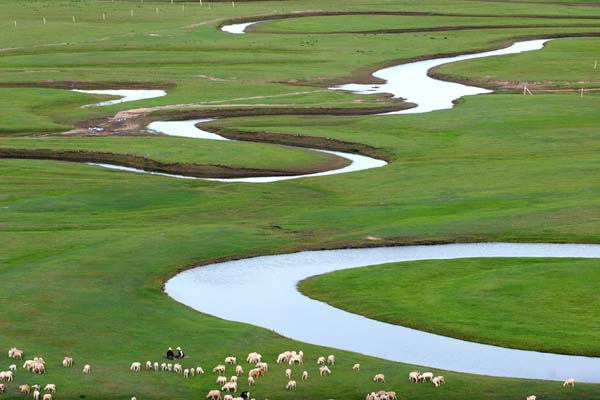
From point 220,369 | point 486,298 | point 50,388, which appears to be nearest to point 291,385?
point 220,369

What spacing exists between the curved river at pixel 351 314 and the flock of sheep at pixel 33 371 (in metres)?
9.05

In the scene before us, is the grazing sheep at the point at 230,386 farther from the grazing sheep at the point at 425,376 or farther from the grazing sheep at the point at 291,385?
the grazing sheep at the point at 425,376

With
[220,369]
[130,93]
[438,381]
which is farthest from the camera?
[130,93]

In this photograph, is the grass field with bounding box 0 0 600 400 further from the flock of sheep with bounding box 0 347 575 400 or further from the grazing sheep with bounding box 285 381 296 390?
the flock of sheep with bounding box 0 347 575 400

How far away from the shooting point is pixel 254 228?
204ft

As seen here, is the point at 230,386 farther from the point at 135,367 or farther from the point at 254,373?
the point at 135,367

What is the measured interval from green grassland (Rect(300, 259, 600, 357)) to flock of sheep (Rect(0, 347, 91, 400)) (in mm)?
13354

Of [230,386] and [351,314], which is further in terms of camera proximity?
[351,314]

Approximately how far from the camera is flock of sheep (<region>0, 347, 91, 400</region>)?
36562 millimetres

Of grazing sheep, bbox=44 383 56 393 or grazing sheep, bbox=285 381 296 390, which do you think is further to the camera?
grazing sheep, bbox=285 381 296 390

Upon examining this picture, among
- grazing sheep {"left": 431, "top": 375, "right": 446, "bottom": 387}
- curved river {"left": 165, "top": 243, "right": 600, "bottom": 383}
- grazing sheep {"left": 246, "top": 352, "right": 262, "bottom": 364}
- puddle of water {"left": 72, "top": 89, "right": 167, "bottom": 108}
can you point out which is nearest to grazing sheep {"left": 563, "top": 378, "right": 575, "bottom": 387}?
curved river {"left": 165, "top": 243, "right": 600, "bottom": 383}

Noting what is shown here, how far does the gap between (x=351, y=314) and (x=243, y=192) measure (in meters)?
23.2

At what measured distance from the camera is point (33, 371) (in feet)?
126

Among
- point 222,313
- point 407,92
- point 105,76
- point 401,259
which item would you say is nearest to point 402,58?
point 407,92
